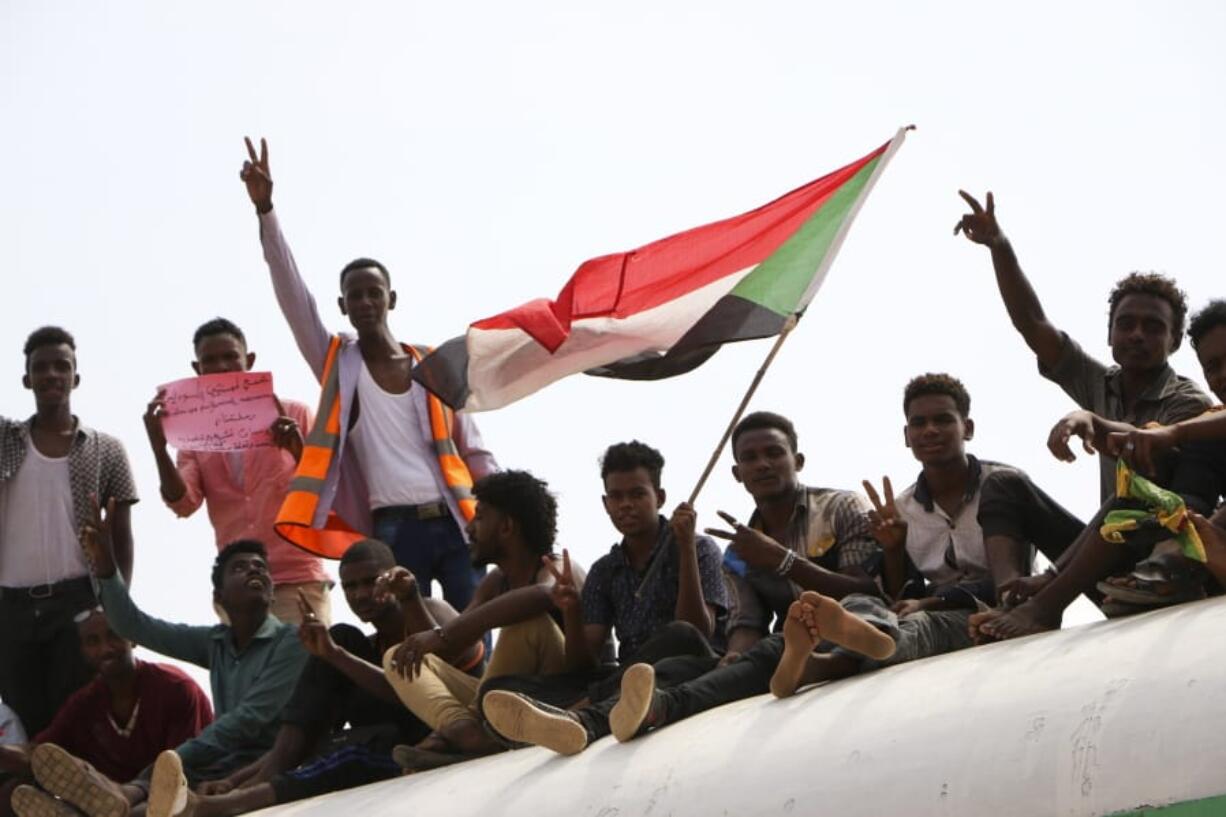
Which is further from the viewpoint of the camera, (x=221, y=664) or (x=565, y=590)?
(x=221, y=664)

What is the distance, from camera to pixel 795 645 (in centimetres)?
897

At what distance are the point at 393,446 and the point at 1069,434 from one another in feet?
16.2

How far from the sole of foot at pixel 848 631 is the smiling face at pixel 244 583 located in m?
4.20

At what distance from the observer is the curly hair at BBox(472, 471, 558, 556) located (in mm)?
11305

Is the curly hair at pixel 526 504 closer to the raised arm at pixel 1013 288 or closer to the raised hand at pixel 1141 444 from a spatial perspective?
the raised arm at pixel 1013 288

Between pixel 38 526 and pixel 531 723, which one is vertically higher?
pixel 38 526

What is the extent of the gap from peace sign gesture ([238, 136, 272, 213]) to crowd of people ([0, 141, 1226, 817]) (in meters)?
0.02

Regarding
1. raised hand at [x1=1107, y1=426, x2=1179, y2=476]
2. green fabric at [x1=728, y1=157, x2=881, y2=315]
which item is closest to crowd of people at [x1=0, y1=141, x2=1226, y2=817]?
raised hand at [x1=1107, y1=426, x2=1179, y2=476]

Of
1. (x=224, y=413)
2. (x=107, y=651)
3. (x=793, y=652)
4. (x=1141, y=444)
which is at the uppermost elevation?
(x=224, y=413)

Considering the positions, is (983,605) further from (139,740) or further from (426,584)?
(139,740)

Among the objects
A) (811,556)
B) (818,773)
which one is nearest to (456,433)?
(811,556)

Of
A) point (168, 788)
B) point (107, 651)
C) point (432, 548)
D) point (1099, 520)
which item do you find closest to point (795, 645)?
point (1099, 520)

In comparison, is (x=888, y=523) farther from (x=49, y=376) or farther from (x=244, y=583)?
(x=49, y=376)

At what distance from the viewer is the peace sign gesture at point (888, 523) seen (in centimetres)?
988
